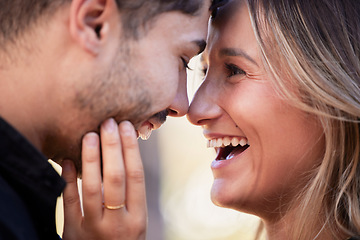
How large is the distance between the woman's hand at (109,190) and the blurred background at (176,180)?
10.2 ft

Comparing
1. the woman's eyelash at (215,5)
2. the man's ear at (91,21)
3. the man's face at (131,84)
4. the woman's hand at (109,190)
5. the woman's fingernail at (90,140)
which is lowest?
the woman's hand at (109,190)

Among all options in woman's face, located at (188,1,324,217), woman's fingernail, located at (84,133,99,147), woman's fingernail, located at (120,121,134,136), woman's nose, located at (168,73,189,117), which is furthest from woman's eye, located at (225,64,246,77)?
woman's fingernail, located at (84,133,99,147)

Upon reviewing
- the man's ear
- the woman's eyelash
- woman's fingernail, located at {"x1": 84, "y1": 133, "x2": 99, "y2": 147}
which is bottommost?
woman's fingernail, located at {"x1": 84, "y1": 133, "x2": 99, "y2": 147}

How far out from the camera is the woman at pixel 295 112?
1.98m

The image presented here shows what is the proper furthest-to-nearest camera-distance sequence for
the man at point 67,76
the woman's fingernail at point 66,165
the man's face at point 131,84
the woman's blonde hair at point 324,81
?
the woman's blonde hair at point 324,81 < the woman's fingernail at point 66,165 < the man's face at point 131,84 < the man at point 67,76

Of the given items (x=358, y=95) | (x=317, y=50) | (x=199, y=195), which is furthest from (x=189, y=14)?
(x=199, y=195)

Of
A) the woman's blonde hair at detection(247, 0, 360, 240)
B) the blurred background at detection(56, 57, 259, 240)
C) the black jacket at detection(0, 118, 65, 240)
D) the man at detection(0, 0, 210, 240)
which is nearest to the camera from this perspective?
the black jacket at detection(0, 118, 65, 240)

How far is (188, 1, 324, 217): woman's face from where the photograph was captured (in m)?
2.04

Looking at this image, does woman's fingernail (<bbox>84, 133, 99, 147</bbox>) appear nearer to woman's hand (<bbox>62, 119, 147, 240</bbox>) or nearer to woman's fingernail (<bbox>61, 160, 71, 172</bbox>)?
woman's hand (<bbox>62, 119, 147, 240</bbox>)

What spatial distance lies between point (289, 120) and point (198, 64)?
2.91ft

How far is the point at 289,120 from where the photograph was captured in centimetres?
204

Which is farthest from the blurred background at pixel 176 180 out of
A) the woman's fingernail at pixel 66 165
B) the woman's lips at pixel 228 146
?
the woman's fingernail at pixel 66 165

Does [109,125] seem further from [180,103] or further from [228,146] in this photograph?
[228,146]

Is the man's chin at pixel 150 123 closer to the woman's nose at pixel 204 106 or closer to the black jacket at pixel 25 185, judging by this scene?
the woman's nose at pixel 204 106
